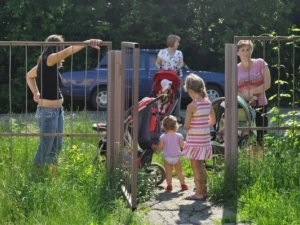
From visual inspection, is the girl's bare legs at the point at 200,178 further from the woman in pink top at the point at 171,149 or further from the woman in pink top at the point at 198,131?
the woman in pink top at the point at 171,149

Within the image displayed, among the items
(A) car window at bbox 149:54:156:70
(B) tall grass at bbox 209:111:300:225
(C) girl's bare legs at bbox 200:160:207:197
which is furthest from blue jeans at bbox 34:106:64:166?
(A) car window at bbox 149:54:156:70

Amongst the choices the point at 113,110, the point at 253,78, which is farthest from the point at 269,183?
the point at 253,78

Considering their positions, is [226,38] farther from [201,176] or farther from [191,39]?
[201,176]

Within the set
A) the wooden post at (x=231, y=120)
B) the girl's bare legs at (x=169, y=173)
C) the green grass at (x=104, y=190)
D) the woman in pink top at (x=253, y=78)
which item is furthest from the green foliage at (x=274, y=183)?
the girl's bare legs at (x=169, y=173)

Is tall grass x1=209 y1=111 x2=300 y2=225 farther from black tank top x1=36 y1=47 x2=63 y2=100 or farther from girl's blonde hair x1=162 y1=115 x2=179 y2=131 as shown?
black tank top x1=36 y1=47 x2=63 y2=100

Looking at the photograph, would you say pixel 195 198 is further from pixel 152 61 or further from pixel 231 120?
pixel 152 61

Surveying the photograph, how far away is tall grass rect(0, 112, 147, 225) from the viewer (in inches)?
259

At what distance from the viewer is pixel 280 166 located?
752 centimetres

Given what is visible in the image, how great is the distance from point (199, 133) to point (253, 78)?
149 cm

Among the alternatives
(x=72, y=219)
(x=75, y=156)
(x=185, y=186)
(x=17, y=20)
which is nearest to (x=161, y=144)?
(x=185, y=186)

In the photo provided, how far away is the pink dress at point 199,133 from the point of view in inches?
303

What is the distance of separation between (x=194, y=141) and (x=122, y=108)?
2.91ft

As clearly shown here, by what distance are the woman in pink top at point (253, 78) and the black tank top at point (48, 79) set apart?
2.17 m

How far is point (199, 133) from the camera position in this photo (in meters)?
7.74
